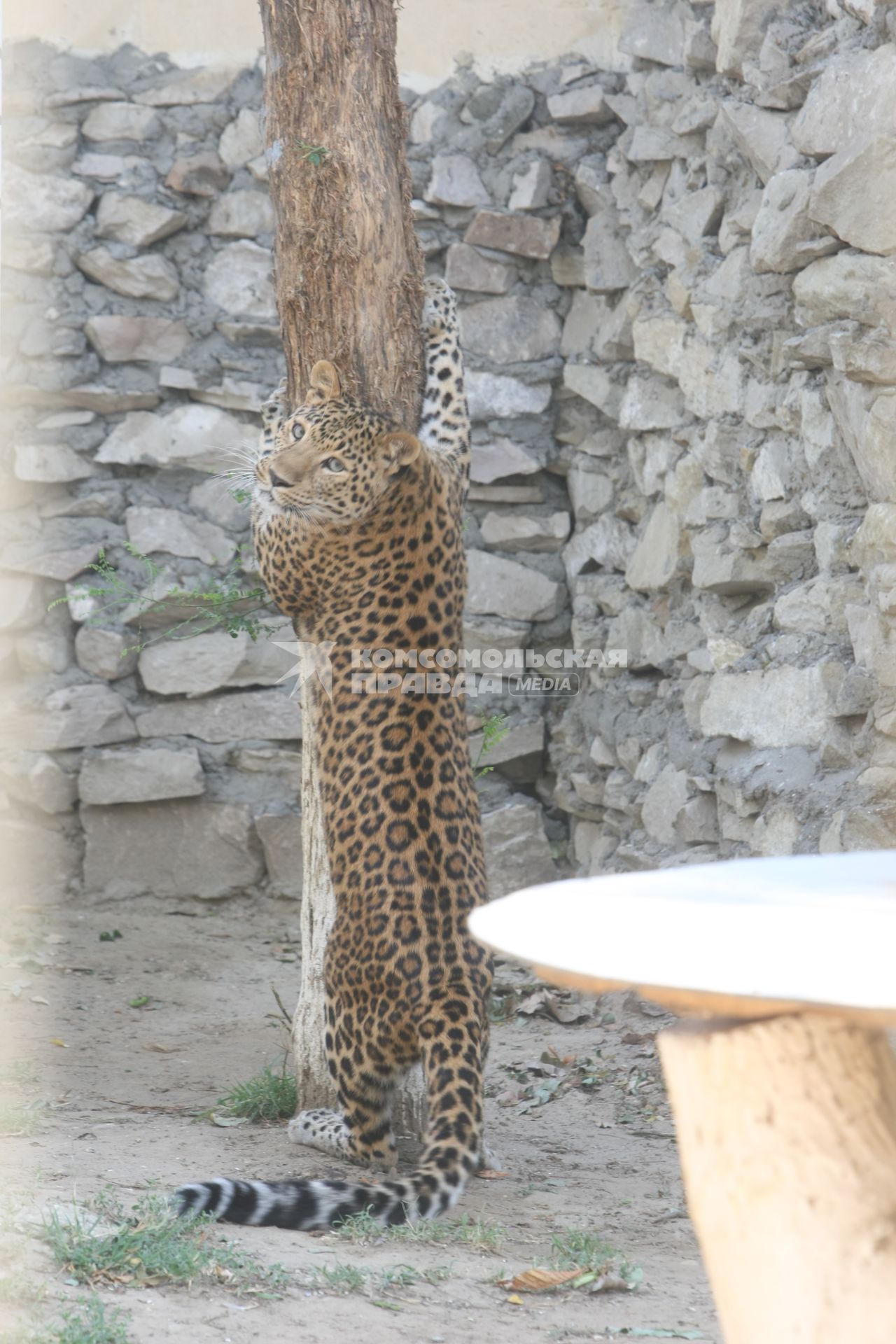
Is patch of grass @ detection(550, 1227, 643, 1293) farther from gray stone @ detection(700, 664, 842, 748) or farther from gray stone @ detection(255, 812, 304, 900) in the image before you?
gray stone @ detection(255, 812, 304, 900)

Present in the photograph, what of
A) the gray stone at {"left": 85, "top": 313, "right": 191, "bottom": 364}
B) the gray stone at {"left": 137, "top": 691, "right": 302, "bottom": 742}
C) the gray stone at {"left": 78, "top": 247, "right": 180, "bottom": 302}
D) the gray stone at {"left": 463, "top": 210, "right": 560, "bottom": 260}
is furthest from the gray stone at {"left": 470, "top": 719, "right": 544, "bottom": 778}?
the gray stone at {"left": 78, "top": 247, "right": 180, "bottom": 302}

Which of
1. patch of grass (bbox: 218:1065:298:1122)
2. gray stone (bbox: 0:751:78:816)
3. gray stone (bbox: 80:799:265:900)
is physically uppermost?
gray stone (bbox: 0:751:78:816)

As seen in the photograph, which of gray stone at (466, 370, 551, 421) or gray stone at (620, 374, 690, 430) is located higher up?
gray stone at (466, 370, 551, 421)

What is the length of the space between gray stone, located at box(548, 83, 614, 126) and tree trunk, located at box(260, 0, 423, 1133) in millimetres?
2232

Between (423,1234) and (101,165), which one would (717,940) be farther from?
(101,165)

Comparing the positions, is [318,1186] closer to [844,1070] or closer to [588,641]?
[844,1070]

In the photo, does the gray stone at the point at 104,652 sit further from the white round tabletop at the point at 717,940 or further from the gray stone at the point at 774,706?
the white round tabletop at the point at 717,940

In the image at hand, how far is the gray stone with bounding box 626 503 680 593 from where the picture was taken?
17.4 feet

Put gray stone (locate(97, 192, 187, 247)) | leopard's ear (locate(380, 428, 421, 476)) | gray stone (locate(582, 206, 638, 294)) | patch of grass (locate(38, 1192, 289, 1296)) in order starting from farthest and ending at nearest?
gray stone (locate(97, 192, 187, 247)), gray stone (locate(582, 206, 638, 294)), leopard's ear (locate(380, 428, 421, 476)), patch of grass (locate(38, 1192, 289, 1296))

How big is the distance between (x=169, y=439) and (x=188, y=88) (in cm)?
149

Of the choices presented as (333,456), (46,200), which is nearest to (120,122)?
(46,200)

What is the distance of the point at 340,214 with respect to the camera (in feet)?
12.3

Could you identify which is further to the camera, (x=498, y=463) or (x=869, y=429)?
(x=498, y=463)

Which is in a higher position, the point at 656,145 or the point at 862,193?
the point at 656,145
